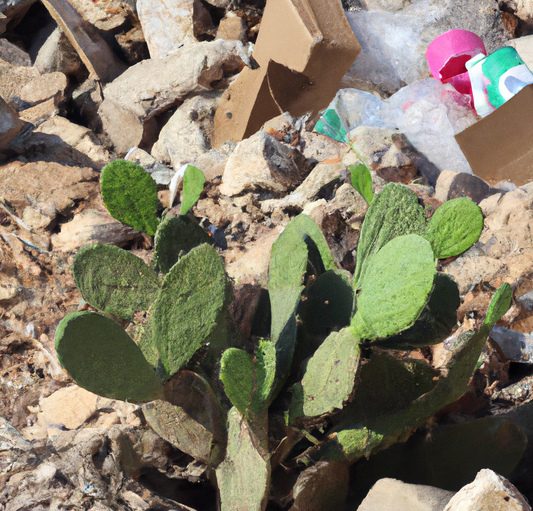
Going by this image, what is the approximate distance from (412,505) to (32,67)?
2.55 metres

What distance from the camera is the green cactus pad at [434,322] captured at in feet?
3.09

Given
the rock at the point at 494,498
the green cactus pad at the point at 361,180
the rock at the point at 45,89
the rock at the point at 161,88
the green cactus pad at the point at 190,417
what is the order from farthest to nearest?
the rock at the point at 45,89 < the rock at the point at 161,88 < the green cactus pad at the point at 361,180 < the green cactus pad at the point at 190,417 < the rock at the point at 494,498

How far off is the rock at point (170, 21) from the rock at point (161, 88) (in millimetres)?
177

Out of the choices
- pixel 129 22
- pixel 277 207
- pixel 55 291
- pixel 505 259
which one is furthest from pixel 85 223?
pixel 129 22

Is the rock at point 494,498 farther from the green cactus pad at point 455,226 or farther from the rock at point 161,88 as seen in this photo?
the rock at point 161,88

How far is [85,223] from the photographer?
5.48 ft

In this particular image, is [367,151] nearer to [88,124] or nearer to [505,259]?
[505,259]

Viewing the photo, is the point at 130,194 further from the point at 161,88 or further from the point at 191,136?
the point at 161,88

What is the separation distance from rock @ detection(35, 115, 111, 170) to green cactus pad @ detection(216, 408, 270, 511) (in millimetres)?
1533

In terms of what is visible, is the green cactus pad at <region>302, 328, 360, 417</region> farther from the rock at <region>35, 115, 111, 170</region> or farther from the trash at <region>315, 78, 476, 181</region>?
the rock at <region>35, 115, 111, 170</region>

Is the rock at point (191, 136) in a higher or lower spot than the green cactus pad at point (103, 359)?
lower

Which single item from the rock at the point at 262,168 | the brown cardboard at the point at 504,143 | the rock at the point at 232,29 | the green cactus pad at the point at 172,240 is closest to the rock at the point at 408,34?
the rock at the point at 232,29

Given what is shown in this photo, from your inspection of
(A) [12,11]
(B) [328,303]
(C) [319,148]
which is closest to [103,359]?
(B) [328,303]

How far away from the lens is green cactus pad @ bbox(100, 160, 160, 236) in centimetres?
112
